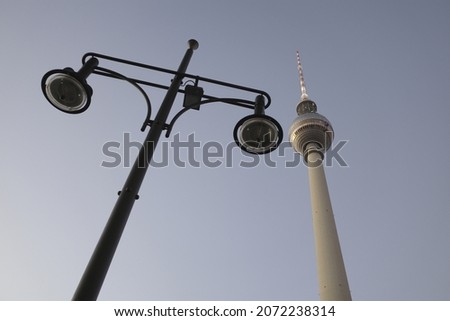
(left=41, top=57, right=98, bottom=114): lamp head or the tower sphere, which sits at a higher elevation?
the tower sphere

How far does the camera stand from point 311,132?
5950 cm

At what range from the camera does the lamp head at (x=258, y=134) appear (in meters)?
5.45

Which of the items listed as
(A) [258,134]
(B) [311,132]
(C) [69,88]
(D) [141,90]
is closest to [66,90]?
(C) [69,88]

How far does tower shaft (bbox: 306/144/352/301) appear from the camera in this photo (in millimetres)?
32531

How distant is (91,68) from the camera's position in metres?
5.36

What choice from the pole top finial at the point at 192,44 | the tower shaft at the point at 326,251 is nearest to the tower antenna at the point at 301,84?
the tower shaft at the point at 326,251

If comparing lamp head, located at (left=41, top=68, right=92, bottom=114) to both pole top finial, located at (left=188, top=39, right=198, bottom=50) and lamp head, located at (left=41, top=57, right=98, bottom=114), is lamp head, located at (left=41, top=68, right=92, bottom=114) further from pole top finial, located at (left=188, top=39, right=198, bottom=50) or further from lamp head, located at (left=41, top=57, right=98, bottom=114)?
A: pole top finial, located at (left=188, top=39, right=198, bottom=50)

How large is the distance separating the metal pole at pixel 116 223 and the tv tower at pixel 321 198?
31569 millimetres

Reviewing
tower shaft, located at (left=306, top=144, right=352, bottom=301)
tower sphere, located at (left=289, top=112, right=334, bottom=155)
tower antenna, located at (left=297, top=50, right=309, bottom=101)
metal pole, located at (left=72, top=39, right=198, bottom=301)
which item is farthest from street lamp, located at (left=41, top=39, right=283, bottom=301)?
tower antenna, located at (left=297, top=50, right=309, bottom=101)

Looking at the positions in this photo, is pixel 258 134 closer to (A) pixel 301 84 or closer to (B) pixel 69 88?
(B) pixel 69 88

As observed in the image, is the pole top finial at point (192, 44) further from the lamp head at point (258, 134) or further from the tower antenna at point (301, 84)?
the tower antenna at point (301, 84)

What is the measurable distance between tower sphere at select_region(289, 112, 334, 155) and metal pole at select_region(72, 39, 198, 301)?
55993 mm

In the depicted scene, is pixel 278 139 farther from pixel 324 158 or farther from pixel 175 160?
pixel 324 158
